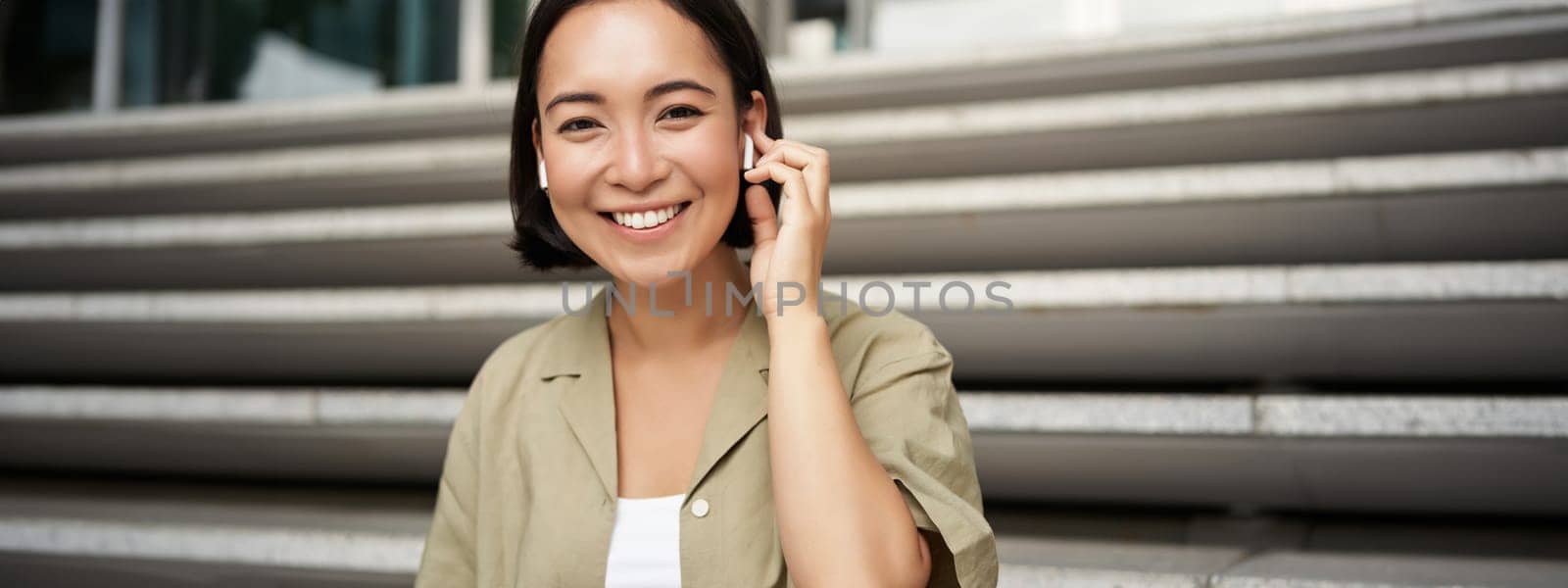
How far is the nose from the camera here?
3.62 feet

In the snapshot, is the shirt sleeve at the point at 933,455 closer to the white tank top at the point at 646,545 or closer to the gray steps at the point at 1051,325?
the white tank top at the point at 646,545

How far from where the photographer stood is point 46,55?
279 inches

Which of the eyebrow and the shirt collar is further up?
the eyebrow

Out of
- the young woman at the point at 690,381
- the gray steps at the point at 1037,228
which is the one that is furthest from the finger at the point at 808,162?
the gray steps at the point at 1037,228

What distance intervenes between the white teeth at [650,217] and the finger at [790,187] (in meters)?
0.09

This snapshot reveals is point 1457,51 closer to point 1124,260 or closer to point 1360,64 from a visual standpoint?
point 1360,64

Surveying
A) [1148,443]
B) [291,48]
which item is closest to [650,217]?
[1148,443]

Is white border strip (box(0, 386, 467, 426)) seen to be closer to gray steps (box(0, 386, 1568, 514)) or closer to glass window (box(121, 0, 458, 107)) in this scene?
gray steps (box(0, 386, 1568, 514))

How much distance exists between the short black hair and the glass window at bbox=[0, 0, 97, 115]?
23.6 ft

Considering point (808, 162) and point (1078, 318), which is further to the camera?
point (1078, 318)

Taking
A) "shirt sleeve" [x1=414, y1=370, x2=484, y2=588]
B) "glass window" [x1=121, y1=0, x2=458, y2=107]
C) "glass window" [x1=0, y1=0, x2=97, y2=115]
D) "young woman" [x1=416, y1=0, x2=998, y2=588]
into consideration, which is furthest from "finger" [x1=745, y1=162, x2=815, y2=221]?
"glass window" [x1=0, y1=0, x2=97, y2=115]

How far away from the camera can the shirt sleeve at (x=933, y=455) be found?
1.04m

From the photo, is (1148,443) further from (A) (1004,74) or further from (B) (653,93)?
(A) (1004,74)

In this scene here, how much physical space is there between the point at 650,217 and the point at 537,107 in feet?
0.67
